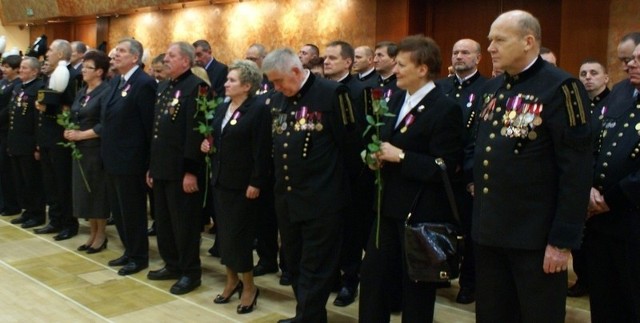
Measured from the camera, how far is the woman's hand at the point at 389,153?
9.93ft

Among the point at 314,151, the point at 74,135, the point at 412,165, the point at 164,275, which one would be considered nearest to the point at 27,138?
the point at 74,135

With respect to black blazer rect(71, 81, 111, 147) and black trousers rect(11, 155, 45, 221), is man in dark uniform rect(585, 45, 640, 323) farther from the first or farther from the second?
black trousers rect(11, 155, 45, 221)

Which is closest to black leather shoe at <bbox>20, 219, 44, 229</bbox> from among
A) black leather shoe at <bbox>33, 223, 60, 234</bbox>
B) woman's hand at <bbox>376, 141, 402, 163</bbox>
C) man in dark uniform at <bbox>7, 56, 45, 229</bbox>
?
man in dark uniform at <bbox>7, 56, 45, 229</bbox>

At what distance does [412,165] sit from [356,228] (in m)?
1.50

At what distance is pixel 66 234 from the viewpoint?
620 cm

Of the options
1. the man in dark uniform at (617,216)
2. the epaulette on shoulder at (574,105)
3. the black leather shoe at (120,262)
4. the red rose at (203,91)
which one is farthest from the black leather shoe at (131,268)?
the epaulette on shoulder at (574,105)

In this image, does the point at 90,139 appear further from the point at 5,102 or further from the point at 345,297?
the point at 345,297

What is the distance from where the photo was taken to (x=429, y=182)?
10.0 feet

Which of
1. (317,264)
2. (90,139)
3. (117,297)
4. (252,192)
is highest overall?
(90,139)

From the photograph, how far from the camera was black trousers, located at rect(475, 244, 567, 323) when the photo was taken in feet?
8.48

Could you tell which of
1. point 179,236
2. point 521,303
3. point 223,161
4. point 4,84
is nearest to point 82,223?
point 4,84

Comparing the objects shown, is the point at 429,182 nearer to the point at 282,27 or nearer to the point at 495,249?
the point at 495,249

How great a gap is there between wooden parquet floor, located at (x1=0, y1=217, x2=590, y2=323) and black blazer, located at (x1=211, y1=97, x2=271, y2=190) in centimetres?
86

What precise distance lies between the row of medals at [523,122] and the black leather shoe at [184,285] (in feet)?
9.09
